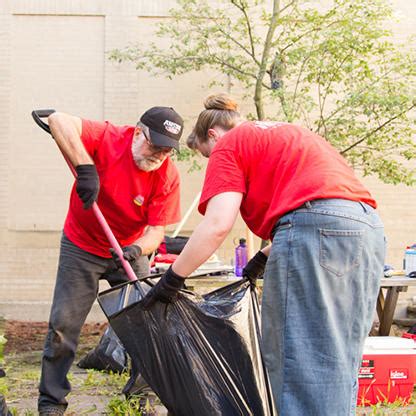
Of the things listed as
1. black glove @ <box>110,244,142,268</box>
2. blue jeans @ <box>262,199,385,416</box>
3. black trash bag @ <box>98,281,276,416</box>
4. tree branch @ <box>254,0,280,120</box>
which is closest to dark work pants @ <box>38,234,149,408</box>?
black glove @ <box>110,244,142,268</box>

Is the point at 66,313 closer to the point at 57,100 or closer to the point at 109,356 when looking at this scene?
the point at 109,356

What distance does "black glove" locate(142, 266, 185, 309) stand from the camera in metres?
2.87

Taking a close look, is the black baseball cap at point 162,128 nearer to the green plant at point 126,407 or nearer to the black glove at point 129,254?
the black glove at point 129,254

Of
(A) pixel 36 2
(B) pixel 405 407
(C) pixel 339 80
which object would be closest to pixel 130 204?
(B) pixel 405 407

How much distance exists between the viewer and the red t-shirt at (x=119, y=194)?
4.08 meters

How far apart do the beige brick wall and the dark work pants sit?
5447 millimetres

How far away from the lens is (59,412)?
3.96 meters

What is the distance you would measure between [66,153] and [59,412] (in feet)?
4.61

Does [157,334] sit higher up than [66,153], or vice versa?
[66,153]

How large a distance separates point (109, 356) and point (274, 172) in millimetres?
3289

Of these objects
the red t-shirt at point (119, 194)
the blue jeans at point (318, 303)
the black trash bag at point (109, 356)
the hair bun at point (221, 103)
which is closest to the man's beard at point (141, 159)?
the red t-shirt at point (119, 194)

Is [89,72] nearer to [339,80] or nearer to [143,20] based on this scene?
[143,20]

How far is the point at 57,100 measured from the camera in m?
9.80

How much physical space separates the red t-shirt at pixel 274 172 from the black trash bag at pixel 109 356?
120 inches
